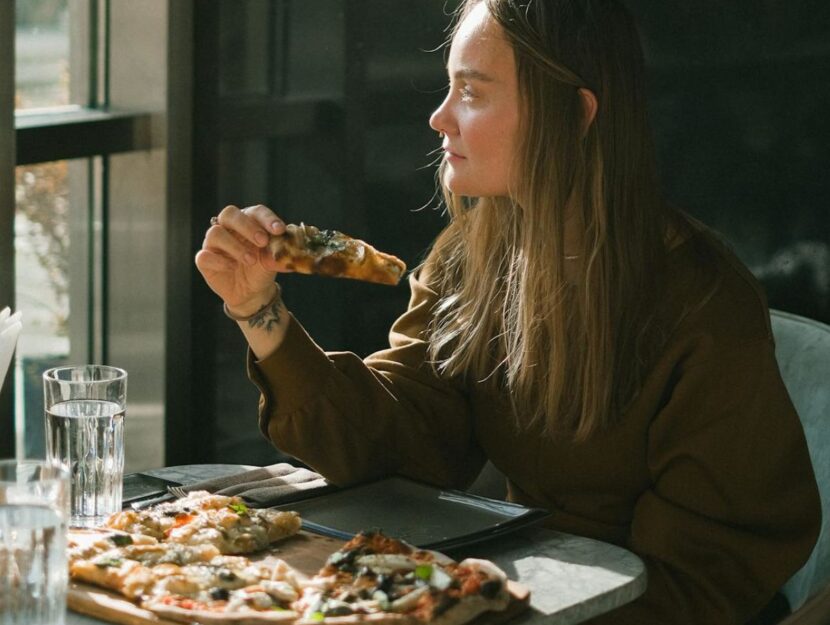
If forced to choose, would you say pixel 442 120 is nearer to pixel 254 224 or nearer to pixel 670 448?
pixel 254 224

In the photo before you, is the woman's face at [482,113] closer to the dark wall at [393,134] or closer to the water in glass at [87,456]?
the water in glass at [87,456]

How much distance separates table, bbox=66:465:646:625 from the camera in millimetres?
1537

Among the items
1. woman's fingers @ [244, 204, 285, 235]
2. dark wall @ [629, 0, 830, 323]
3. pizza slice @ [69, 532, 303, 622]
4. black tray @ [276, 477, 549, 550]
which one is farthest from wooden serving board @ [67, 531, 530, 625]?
dark wall @ [629, 0, 830, 323]

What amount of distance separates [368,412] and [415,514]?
0.27 m

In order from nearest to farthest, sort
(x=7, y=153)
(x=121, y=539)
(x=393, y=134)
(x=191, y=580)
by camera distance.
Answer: (x=191, y=580) → (x=121, y=539) → (x=7, y=153) → (x=393, y=134)

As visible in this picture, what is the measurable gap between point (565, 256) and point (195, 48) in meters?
1.52

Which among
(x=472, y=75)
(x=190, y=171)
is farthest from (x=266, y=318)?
(x=190, y=171)

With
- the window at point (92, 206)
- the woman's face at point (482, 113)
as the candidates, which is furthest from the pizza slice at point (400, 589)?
the window at point (92, 206)

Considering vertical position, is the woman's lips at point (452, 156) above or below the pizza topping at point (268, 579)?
above

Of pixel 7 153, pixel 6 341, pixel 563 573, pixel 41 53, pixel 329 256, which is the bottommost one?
pixel 563 573

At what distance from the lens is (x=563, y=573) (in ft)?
5.42

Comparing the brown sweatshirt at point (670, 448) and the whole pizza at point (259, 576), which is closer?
the whole pizza at point (259, 576)

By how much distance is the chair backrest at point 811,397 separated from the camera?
222cm

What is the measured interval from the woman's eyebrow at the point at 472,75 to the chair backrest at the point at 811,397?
732 mm
